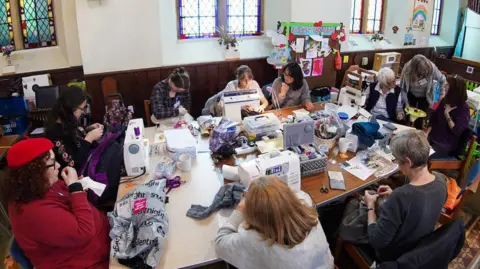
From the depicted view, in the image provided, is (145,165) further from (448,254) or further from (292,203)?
(448,254)

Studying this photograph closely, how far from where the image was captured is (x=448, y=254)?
5.13 feet

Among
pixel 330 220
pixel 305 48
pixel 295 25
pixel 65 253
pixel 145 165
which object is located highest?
pixel 295 25

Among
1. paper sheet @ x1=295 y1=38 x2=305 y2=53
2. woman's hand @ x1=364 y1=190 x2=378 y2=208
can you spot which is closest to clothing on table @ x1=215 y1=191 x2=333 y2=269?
woman's hand @ x1=364 y1=190 x2=378 y2=208

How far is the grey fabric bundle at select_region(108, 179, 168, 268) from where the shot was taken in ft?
5.15

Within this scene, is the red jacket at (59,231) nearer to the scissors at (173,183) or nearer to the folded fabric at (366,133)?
the scissors at (173,183)

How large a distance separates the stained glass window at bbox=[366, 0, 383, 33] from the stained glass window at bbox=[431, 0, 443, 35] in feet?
4.16

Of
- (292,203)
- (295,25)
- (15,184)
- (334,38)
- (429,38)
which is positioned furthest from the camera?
(429,38)

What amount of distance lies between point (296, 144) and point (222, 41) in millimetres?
2701

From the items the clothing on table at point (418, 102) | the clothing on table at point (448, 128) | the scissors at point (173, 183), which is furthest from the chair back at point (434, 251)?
the clothing on table at point (418, 102)

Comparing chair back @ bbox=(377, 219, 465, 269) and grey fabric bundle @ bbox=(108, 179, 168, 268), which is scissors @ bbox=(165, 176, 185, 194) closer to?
grey fabric bundle @ bbox=(108, 179, 168, 268)

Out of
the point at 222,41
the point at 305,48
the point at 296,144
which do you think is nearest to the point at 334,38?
the point at 305,48

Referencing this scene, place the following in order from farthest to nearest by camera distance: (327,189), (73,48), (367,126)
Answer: (73,48)
(367,126)
(327,189)

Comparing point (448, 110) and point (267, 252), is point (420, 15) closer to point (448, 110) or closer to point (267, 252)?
point (448, 110)

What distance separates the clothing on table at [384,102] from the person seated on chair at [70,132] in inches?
99.1
